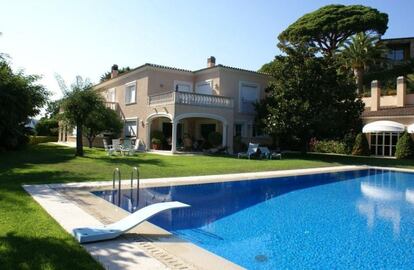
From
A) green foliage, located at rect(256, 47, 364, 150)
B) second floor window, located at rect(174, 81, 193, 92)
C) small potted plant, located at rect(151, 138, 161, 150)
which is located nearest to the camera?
green foliage, located at rect(256, 47, 364, 150)

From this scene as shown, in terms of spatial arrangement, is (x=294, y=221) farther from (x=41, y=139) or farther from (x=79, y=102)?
(x=41, y=139)

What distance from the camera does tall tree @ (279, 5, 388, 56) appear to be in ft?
167

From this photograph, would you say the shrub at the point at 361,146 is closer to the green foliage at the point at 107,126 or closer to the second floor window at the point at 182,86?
the second floor window at the point at 182,86

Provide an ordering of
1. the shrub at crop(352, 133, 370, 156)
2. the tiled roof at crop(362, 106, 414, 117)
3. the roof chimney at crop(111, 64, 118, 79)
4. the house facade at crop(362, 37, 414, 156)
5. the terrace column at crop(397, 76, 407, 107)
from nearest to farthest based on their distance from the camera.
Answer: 1. the house facade at crop(362, 37, 414, 156)
2. the tiled roof at crop(362, 106, 414, 117)
3. the shrub at crop(352, 133, 370, 156)
4. the terrace column at crop(397, 76, 407, 107)
5. the roof chimney at crop(111, 64, 118, 79)

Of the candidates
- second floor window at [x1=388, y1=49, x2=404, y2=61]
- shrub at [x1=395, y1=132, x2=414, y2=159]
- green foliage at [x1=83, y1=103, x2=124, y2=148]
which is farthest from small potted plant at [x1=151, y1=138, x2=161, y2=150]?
second floor window at [x1=388, y1=49, x2=404, y2=61]

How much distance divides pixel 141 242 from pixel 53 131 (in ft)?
159

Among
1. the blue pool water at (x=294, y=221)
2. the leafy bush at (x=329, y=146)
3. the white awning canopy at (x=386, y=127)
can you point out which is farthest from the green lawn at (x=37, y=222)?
the leafy bush at (x=329, y=146)

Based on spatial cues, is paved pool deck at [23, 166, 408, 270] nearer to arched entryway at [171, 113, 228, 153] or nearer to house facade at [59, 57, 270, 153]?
arched entryway at [171, 113, 228, 153]

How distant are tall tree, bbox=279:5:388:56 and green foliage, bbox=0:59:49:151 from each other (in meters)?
33.5

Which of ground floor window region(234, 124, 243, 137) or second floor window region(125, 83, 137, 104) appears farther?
second floor window region(125, 83, 137, 104)

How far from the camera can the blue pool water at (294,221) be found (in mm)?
7449

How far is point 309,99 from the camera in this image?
26.8 metres

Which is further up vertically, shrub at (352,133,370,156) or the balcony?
the balcony

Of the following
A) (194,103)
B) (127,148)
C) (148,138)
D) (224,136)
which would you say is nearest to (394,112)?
(224,136)
